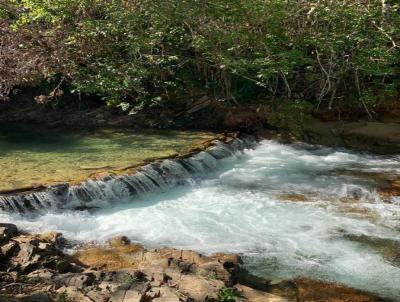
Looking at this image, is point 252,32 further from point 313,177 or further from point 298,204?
point 298,204

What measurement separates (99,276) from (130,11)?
10.4 meters

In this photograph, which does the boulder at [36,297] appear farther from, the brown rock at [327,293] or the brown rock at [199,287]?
the brown rock at [327,293]

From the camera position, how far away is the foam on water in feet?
21.4

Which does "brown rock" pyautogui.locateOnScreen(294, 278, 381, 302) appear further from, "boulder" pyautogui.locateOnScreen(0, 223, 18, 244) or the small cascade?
the small cascade

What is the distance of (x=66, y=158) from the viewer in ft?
35.7

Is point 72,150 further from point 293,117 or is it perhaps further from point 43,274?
point 293,117

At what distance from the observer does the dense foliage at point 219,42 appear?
43.8 ft

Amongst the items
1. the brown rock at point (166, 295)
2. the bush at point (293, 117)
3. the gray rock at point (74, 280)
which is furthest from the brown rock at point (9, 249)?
the bush at point (293, 117)

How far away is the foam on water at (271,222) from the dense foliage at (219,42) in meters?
3.84

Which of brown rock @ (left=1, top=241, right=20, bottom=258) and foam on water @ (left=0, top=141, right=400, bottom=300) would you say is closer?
brown rock @ (left=1, top=241, right=20, bottom=258)

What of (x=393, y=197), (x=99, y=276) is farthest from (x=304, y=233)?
(x=99, y=276)

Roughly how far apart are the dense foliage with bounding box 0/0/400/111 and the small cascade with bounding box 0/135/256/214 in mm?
3995

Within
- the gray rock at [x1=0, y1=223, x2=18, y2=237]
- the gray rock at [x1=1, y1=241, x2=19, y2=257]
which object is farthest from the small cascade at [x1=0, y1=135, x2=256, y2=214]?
the gray rock at [x1=1, y1=241, x2=19, y2=257]

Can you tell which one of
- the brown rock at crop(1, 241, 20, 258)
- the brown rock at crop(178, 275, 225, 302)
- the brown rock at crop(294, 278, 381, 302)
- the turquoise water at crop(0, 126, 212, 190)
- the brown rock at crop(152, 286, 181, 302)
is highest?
the turquoise water at crop(0, 126, 212, 190)
